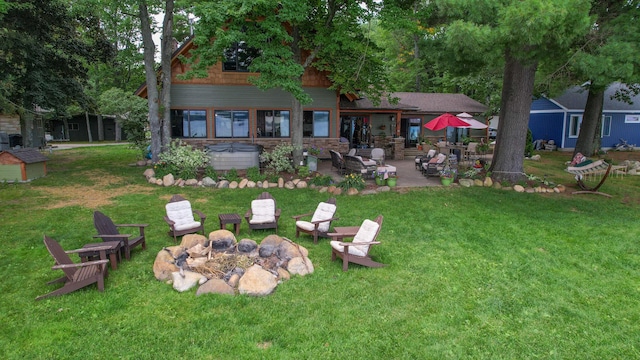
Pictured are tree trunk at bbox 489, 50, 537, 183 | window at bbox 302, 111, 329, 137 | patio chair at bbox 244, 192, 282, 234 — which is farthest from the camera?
window at bbox 302, 111, 329, 137

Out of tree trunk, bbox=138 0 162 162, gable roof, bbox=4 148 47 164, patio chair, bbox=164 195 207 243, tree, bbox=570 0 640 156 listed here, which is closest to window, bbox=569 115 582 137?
tree, bbox=570 0 640 156

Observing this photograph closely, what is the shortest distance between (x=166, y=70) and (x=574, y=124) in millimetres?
23912

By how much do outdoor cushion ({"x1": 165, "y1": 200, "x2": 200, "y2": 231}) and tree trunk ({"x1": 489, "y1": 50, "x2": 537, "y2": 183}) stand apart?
971cm

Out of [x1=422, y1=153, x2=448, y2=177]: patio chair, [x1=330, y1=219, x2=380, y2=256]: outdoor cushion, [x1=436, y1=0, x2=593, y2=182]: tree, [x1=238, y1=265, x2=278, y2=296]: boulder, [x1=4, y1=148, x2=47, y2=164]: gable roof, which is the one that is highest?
[x1=436, y1=0, x2=593, y2=182]: tree

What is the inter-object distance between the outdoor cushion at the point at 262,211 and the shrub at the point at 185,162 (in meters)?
5.91

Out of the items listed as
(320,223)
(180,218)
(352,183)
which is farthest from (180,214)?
(352,183)

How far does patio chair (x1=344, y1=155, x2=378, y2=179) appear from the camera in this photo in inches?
504

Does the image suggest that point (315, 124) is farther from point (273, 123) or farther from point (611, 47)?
point (611, 47)

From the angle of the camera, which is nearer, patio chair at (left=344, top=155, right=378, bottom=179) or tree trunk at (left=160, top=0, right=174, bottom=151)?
patio chair at (left=344, top=155, right=378, bottom=179)

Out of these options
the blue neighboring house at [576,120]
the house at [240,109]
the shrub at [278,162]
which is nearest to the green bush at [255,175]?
the shrub at [278,162]

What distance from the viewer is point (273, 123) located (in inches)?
673

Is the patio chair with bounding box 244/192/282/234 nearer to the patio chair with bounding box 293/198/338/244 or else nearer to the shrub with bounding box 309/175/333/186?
the patio chair with bounding box 293/198/338/244

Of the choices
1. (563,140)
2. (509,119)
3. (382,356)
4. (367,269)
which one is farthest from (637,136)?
(382,356)

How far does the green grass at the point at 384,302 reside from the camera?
4.03 metres
